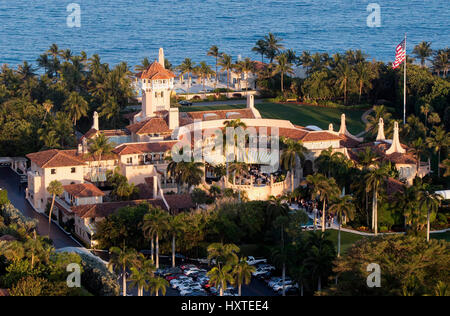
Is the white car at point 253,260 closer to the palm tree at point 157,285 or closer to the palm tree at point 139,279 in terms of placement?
the palm tree at point 157,285

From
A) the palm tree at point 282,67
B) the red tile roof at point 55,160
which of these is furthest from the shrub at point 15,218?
the palm tree at point 282,67

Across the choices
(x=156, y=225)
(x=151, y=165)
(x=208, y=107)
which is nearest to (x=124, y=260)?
(x=156, y=225)

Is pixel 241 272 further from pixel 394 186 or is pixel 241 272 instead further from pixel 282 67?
pixel 282 67

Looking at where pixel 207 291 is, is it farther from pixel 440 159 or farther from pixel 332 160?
pixel 440 159

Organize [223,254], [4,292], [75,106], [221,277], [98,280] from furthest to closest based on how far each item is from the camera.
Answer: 1. [75,106]
2. [223,254]
3. [98,280]
4. [221,277]
5. [4,292]

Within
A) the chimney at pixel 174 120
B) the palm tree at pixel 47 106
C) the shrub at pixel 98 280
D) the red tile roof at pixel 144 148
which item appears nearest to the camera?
the shrub at pixel 98 280
